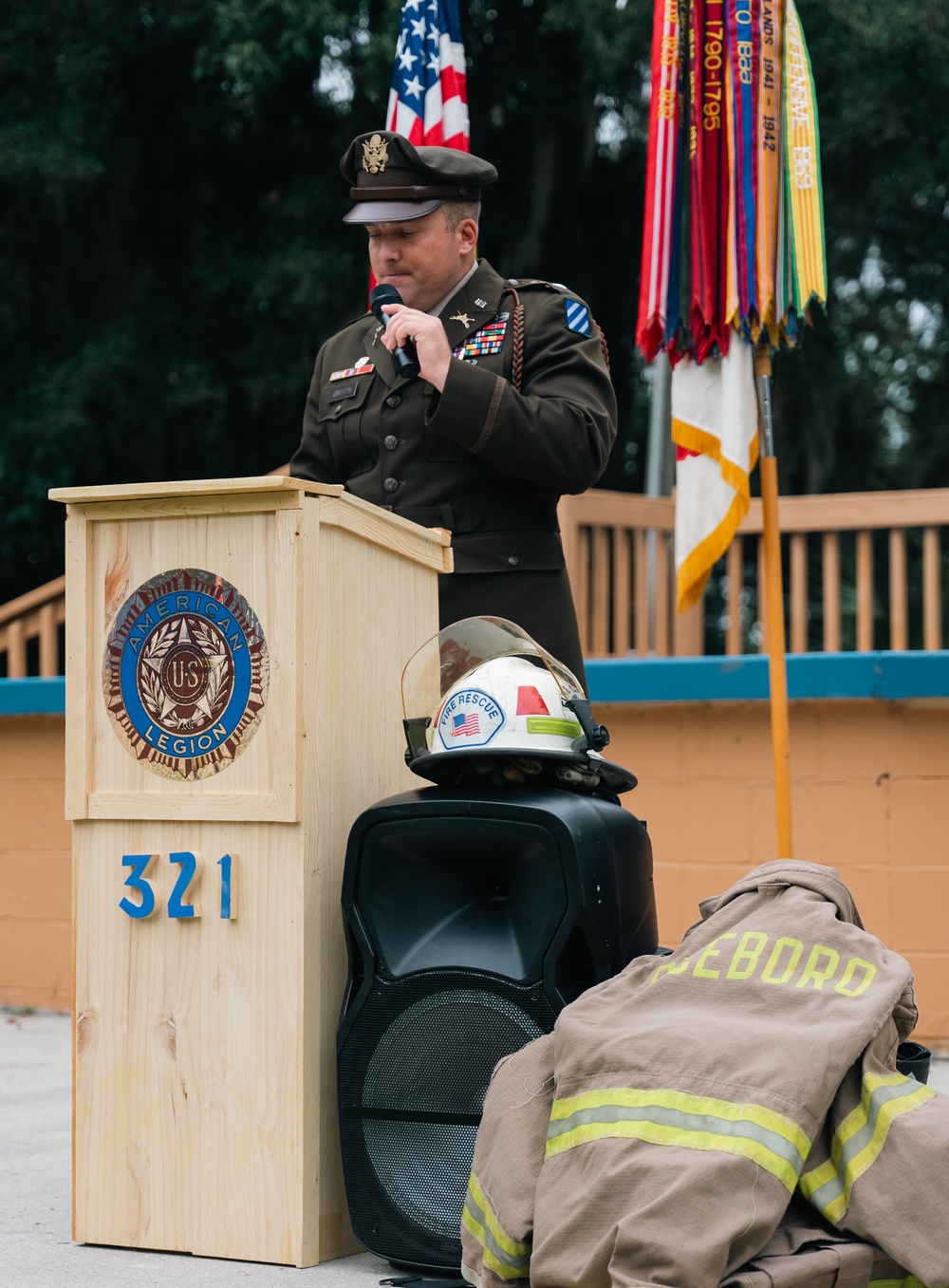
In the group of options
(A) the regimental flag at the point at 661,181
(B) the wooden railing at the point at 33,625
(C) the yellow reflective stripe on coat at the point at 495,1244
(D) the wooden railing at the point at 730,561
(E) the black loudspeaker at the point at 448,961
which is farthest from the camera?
(B) the wooden railing at the point at 33,625

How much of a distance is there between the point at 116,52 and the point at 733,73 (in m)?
7.64

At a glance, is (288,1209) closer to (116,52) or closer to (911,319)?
(116,52)

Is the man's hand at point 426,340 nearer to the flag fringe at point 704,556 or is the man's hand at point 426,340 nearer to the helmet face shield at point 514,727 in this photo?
the helmet face shield at point 514,727

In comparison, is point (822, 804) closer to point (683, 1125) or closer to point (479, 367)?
point (479, 367)

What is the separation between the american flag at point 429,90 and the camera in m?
5.26

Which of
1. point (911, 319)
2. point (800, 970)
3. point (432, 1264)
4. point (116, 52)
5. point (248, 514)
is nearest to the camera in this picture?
point (800, 970)

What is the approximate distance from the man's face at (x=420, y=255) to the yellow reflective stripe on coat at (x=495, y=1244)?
1.49 meters

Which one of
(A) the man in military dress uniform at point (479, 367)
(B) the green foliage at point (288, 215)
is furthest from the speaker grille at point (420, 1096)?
(B) the green foliage at point (288, 215)

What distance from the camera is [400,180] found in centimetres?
276

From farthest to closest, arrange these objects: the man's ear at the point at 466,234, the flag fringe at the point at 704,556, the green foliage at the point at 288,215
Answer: the green foliage at the point at 288,215
the flag fringe at the point at 704,556
the man's ear at the point at 466,234

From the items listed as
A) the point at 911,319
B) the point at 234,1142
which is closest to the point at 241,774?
the point at 234,1142

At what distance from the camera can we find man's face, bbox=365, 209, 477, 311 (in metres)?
2.80

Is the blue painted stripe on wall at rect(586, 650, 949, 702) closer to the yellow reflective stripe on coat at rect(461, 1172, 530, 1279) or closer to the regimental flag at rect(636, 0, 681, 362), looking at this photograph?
the regimental flag at rect(636, 0, 681, 362)

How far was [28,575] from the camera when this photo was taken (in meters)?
11.0
